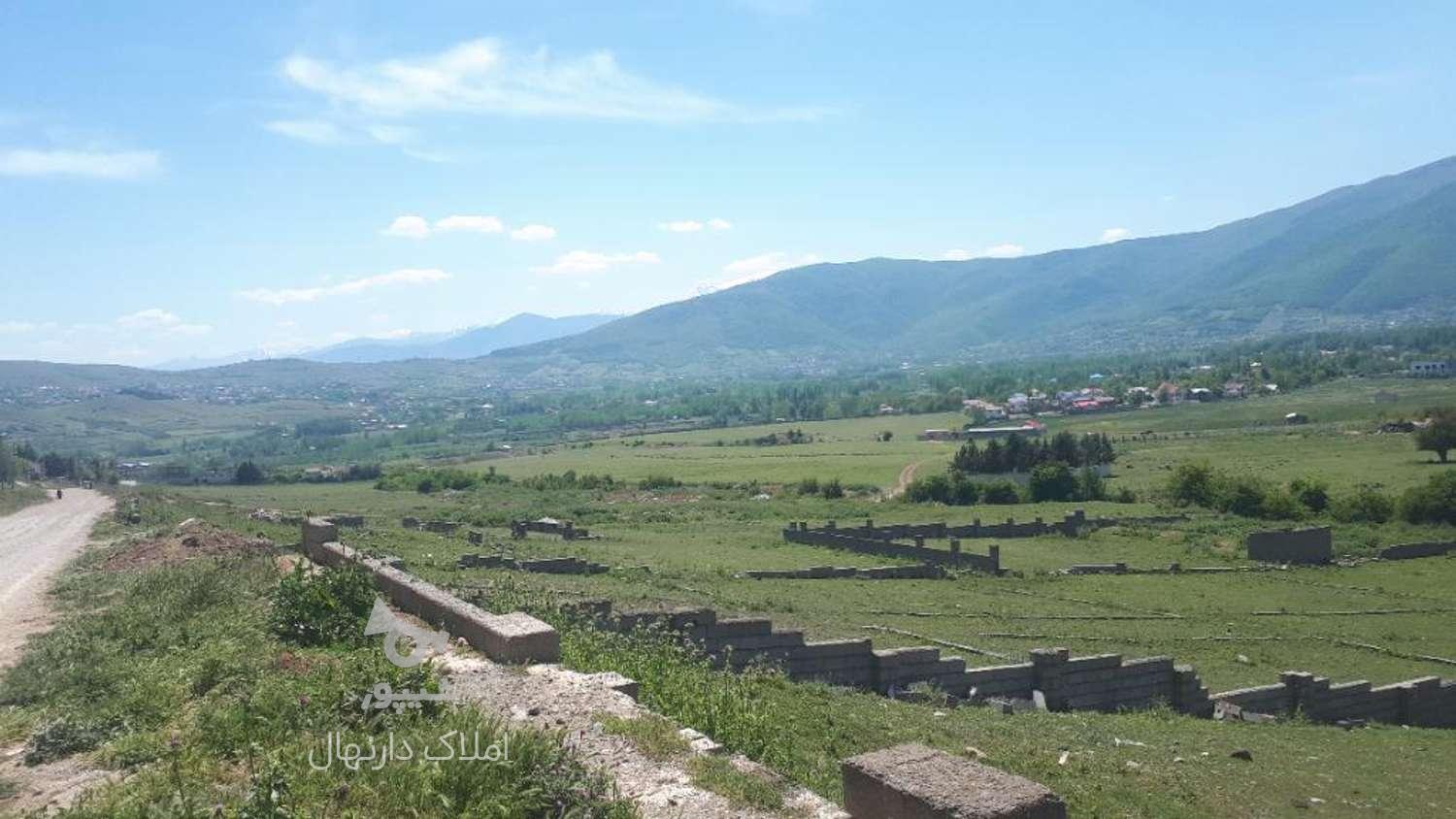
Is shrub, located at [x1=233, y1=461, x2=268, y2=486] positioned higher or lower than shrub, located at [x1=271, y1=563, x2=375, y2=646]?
lower

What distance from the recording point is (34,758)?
27.1 feet

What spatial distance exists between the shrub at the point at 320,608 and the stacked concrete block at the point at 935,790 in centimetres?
692

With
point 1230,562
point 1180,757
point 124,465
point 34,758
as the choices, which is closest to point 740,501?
point 1230,562

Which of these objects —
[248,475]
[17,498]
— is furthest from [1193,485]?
[248,475]

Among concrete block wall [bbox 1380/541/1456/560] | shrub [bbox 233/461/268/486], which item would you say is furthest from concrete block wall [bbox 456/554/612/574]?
shrub [bbox 233/461/268/486]

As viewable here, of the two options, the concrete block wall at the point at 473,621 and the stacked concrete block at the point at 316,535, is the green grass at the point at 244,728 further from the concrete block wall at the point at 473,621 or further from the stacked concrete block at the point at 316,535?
the stacked concrete block at the point at 316,535

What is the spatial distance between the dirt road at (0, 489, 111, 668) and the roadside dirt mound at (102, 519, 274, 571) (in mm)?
1522

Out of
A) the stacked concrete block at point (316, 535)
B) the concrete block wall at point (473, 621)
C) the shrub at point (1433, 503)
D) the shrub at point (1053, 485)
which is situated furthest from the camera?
the shrub at point (1053, 485)

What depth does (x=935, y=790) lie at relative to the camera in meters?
6.20

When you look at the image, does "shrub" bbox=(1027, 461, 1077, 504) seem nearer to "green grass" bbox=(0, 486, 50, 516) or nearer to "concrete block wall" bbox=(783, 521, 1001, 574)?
"concrete block wall" bbox=(783, 521, 1001, 574)

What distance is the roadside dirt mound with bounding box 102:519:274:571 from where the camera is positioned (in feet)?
69.8

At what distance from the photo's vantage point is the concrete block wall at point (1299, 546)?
132 feet

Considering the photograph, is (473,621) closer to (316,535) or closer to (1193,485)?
(316,535)

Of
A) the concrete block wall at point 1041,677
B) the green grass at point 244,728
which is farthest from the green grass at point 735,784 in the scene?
the concrete block wall at point 1041,677
